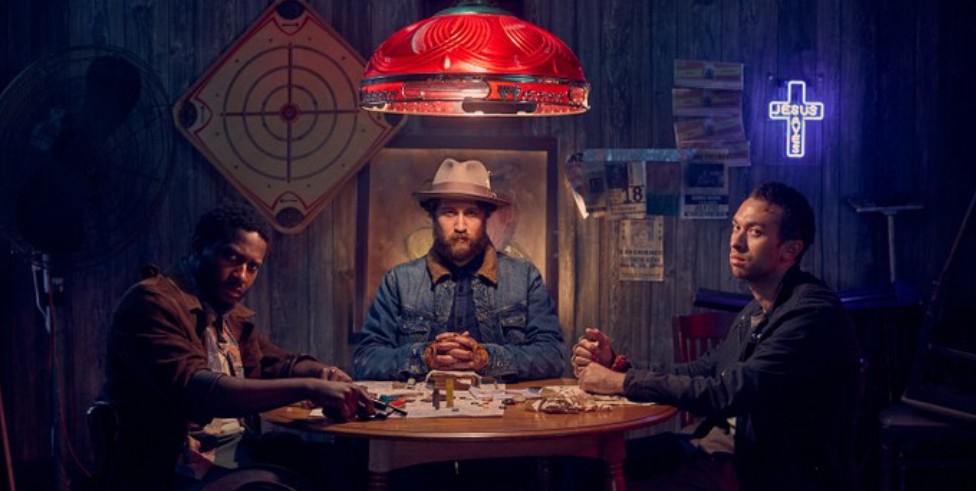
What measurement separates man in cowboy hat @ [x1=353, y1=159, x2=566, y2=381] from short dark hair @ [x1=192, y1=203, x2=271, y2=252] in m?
1.24

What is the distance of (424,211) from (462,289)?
2.08 ft

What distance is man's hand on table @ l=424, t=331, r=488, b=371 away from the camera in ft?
14.5

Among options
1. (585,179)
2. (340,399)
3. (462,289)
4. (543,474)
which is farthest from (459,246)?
(340,399)

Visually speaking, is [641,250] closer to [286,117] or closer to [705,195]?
[705,195]

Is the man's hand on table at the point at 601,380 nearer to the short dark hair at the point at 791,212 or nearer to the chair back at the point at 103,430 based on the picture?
the short dark hair at the point at 791,212

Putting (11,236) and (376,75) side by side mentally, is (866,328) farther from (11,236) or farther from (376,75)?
(11,236)

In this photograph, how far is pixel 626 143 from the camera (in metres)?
5.68

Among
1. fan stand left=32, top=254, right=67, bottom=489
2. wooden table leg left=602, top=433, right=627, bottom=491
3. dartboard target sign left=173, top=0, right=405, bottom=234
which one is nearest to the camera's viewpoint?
wooden table leg left=602, top=433, right=627, bottom=491

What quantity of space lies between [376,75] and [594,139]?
2195 mm

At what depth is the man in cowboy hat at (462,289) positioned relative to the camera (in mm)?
5008

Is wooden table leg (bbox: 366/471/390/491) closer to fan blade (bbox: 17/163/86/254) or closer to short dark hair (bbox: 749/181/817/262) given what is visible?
short dark hair (bbox: 749/181/817/262)

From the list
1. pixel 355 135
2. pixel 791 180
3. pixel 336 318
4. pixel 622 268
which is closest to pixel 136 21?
pixel 355 135

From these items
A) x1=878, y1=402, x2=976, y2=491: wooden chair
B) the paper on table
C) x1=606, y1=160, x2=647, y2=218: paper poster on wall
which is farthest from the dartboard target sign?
x1=878, y1=402, x2=976, y2=491: wooden chair

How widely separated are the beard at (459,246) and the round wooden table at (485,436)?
1.46 meters
